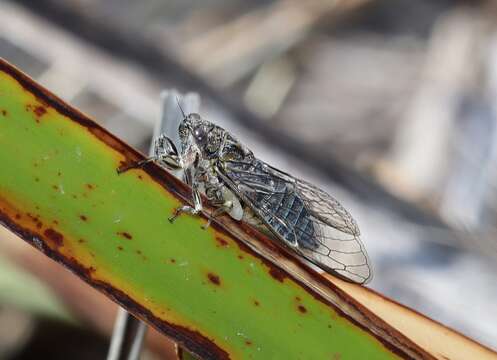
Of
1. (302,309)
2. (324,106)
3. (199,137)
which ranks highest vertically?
(324,106)

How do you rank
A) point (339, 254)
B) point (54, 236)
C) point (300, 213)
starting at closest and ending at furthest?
point (54, 236)
point (339, 254)
point (300, 213)

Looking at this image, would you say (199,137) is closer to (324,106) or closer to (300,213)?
(300,213)

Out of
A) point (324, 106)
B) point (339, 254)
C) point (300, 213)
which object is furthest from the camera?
point (324, 106)

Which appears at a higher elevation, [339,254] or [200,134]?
[200,134]

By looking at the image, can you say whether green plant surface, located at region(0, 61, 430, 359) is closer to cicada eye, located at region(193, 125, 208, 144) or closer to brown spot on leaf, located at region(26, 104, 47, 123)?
brown spot on leaf, located at region(26, 104, 47, 123)

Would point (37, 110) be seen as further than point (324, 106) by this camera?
No

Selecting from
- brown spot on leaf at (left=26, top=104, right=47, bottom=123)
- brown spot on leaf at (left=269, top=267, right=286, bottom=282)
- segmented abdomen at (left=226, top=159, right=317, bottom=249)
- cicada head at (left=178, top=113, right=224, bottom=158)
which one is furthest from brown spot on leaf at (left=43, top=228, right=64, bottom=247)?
cicada head at (left=178, top=113, right=224, bottom=158)

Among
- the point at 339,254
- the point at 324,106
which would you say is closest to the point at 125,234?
the point at 339,254

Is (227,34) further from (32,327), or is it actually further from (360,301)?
(360,301)
